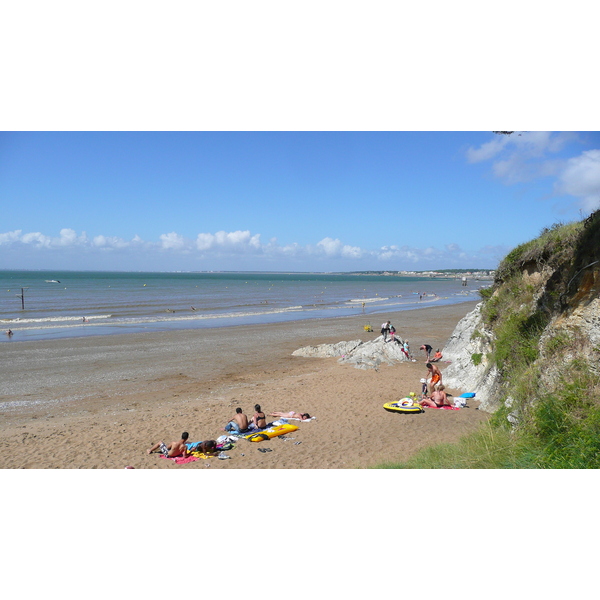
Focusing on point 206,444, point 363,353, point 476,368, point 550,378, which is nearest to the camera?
point 550,378

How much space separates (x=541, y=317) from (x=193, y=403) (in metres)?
9.48

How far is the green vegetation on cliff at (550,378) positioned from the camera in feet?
17.6

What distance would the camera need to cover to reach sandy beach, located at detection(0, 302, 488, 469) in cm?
848

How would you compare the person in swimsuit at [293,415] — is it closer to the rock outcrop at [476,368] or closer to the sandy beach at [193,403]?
→ the sandy beach at [193,403]

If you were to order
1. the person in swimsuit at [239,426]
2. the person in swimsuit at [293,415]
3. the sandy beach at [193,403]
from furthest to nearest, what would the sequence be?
the person in swimsuit at [293,415], the person in swimsuit at [239,426], the sandy beach at [193,403]

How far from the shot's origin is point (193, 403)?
498 inches

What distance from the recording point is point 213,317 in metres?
36.4

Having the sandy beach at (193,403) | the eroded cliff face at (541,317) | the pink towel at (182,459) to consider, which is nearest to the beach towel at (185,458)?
the pink towel at (182,459)

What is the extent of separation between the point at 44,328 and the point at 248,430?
25.5 m

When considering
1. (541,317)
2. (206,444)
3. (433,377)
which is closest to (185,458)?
(206,444)

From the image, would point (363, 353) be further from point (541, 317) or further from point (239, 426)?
point (541, 317)

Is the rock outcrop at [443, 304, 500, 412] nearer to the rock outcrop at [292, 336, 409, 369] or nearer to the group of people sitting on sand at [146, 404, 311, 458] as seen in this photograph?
the rock outcrop at [292, 336, 409, 369]

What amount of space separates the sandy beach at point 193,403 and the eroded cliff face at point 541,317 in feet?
3.74

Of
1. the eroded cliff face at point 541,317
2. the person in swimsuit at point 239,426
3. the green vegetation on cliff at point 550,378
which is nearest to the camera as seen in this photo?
the green vegetation on cliff at point 550,378
